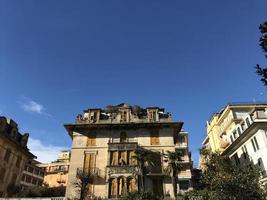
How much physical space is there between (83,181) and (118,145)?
23.4 ft

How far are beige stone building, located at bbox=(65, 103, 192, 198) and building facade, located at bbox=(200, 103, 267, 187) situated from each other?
970 centimetres

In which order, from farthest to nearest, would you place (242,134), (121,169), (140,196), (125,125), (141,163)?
1. (125,125)
2. (242,134)
3. (121,169)
4. (141,163)
5. (140,196)

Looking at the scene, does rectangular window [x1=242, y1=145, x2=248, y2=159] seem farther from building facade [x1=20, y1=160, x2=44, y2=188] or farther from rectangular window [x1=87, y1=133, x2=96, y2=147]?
building facade [x1=20, y1=160, x2=44, y2=188]

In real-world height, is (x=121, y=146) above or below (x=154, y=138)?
below

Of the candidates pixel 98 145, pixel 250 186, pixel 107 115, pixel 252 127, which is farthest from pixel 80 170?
pixel 252 127

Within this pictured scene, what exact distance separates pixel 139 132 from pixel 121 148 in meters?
4.00

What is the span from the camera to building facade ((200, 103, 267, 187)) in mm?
32156

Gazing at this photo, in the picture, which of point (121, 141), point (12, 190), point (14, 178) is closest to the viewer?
point (121, 141)

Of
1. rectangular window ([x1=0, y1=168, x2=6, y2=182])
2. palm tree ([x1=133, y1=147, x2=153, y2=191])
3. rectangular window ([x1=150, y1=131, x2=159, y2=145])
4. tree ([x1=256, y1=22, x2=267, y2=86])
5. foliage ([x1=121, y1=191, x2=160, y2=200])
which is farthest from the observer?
rectangular window ([x1=0, y1=168, x2=6, y2=182])

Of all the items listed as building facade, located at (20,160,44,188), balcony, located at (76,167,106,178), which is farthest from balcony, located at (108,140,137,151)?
building facade, located at (20,160,44,188)

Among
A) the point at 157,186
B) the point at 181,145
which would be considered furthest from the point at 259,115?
the point at 181,145

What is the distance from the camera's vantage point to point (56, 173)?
6919 centimetres

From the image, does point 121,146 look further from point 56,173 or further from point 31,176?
point 56,173

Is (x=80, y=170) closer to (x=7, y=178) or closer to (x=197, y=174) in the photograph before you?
(x=7, y=178)
